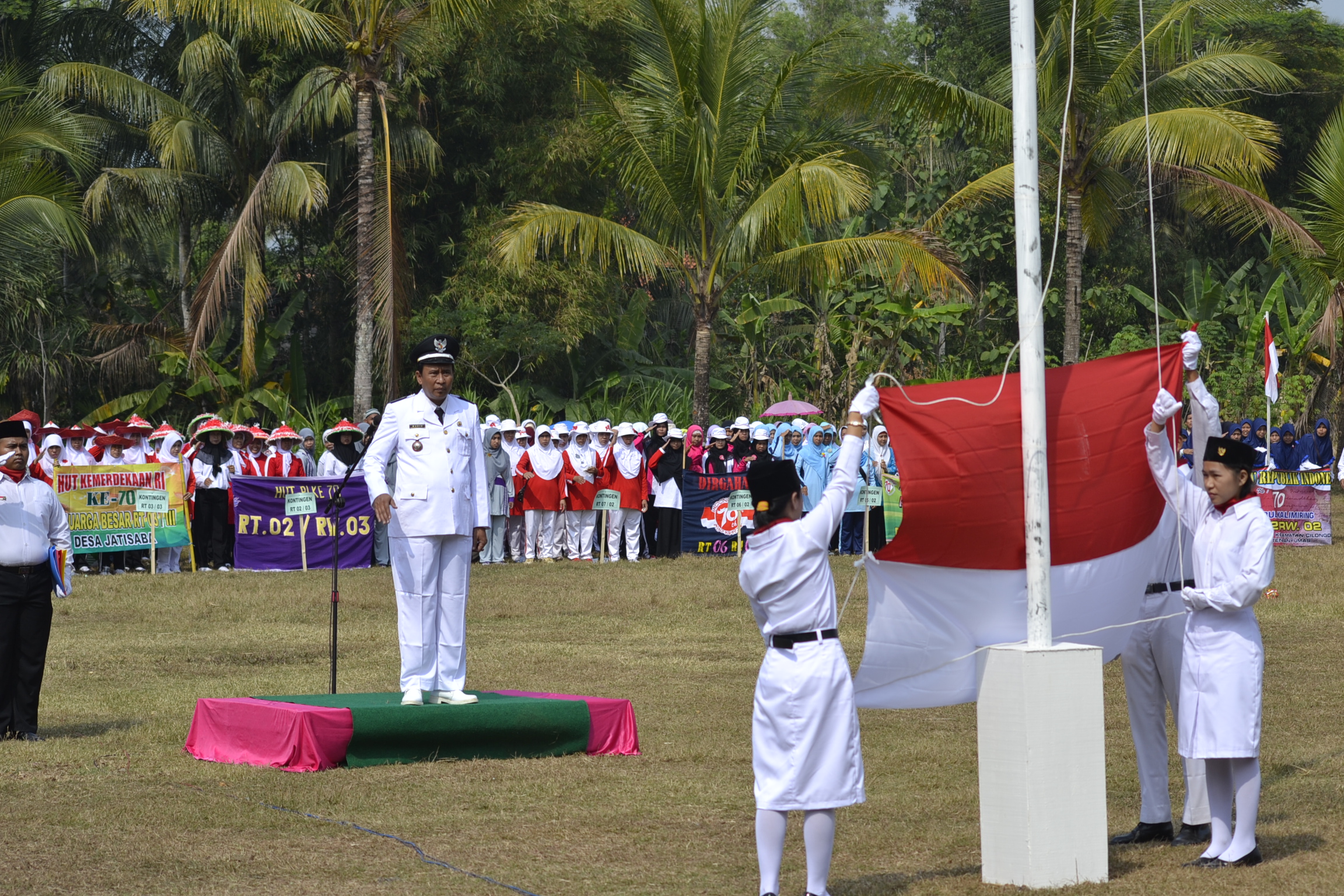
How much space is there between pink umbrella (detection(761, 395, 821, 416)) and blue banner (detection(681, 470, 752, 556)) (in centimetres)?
520

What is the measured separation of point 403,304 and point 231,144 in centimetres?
1014

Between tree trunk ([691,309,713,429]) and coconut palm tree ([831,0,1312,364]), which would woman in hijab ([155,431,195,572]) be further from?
coconut palm tree ([831,0,1312,364])

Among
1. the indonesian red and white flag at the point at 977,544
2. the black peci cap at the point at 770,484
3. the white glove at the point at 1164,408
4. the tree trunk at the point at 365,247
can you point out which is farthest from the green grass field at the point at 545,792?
the tree trunk at the point at 365,247

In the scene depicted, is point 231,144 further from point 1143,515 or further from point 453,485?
point 1143,515

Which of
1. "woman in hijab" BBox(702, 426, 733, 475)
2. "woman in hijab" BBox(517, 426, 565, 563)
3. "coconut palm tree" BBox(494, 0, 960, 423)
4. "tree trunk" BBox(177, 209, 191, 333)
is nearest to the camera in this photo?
"woman in hijab" BBox(517, 426, 565, 563)

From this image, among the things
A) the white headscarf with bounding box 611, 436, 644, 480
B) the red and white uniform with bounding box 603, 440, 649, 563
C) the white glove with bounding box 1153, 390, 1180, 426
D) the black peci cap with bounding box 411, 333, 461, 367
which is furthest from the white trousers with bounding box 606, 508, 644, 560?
the white glove with bounding box 1153, 390, 1180, 426

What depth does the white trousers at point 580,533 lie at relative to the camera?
79.5 feet

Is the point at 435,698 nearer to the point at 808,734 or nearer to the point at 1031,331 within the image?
the point at 808,734

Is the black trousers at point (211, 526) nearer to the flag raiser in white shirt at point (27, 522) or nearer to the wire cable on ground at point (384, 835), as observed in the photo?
the flag raiser in white shirt at point (27, 522)

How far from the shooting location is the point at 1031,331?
22.4 feet

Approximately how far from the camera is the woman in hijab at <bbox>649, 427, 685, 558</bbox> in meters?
24.5

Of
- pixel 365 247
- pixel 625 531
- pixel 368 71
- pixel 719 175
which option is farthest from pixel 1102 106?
pixel 365 247

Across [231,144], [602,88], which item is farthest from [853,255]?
[231,144]

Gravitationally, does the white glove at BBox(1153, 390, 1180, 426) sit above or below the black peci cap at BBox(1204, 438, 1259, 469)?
above
